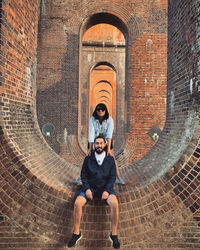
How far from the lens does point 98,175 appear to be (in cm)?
268

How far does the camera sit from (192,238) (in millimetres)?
2709

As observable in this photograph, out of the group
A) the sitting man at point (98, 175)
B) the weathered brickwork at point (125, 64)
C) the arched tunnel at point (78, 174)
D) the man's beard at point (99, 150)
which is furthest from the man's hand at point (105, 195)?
the weathered brickwork at point (125, 64)

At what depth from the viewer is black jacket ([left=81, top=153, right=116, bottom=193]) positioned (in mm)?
2676

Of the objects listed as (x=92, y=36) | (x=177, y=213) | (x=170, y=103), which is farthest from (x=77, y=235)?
(x=92, y=36)

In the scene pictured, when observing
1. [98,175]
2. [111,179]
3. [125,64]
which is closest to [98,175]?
[98,175]

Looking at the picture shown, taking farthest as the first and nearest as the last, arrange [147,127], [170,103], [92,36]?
[92,36] < [147,127] < [170,103]

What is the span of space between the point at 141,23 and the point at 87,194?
754 cm

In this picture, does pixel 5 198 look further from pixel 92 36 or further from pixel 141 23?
pixel 92 36

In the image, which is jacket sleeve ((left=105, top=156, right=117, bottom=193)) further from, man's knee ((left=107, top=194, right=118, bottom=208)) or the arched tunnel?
the arched tunnel

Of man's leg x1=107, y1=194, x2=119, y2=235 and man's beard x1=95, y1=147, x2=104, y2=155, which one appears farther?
man's beard x1=95, y1=147, x2=104, y2=155

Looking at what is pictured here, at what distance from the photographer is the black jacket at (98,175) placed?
2.68 meters

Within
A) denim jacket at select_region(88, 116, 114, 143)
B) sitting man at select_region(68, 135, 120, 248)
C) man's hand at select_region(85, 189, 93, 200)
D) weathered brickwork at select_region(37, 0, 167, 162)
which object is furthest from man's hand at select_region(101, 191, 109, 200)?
weathered brickwork at select_region(37, 0, 167, 162)

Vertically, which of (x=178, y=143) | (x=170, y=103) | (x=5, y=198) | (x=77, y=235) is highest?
(x=170, y=103)

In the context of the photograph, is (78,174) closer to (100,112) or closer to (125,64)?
(100,112)
